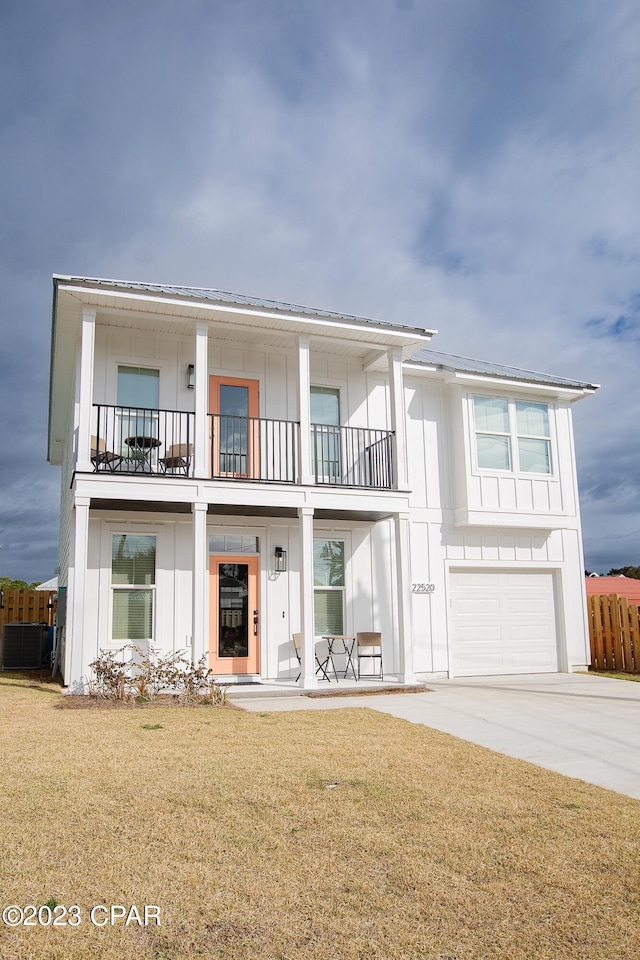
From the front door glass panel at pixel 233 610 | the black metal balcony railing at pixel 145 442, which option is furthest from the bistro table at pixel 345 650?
the black metal balcony railing at pixel 145 442

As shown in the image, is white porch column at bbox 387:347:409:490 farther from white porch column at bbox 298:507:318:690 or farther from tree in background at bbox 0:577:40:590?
tree in background at bbox 0:577:40:590

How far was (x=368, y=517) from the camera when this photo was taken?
1295cm

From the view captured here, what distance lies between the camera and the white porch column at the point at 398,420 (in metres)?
12.3

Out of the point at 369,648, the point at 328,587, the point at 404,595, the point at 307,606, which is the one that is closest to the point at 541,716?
the point at 404,595

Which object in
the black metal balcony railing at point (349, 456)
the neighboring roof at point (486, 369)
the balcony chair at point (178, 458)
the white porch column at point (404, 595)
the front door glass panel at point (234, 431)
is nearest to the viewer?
the balcony chair at point (178, 458)

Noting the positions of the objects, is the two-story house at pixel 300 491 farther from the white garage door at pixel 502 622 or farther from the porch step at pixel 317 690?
the porch step at pixel 317 690

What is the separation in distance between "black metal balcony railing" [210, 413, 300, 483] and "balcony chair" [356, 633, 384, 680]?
2942 mm

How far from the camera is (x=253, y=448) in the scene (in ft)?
40.9

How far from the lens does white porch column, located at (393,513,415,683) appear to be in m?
11.6

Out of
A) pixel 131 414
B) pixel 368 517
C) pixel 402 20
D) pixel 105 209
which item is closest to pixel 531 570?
pixel 368 517

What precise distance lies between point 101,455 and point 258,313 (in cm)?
332

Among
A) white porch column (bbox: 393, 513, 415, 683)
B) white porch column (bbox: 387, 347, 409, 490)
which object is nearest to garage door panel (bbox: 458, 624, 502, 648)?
white porch column (bbox: 393, 513, 415, 683)

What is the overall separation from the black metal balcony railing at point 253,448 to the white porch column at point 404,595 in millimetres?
2018

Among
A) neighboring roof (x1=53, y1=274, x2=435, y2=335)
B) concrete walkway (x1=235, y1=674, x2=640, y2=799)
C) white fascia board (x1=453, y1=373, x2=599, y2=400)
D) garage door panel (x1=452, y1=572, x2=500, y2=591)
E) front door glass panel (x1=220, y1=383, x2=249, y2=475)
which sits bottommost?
concrete walkway (x1=235, y1=674, x2=640, y2=799)
